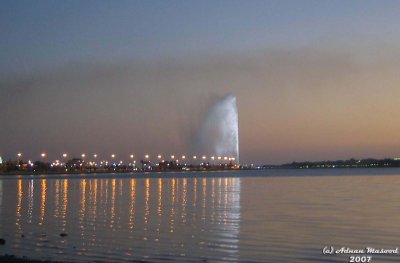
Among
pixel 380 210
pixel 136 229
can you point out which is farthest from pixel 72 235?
pixel 380 210

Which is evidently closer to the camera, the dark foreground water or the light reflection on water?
the dark foreground water

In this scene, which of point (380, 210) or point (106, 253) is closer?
point (106, 253)

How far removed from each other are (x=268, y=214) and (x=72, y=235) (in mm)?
12889

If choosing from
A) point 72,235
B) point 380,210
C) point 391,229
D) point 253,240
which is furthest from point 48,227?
point 380,210

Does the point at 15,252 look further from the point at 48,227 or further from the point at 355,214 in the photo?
the point at 355,214

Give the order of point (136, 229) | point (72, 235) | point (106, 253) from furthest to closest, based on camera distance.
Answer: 1. point (136, 229)
2. point (72, 235)
3. point (106, 253)

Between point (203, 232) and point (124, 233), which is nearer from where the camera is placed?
point (124, 233)

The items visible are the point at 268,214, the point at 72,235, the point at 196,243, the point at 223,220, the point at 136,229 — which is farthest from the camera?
the point at 268,214

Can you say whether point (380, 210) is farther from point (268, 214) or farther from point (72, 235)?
point (72, 235)

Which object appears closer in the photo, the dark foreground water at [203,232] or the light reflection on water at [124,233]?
the dark foreground water at [203,232]

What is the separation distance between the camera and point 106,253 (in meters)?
21.0

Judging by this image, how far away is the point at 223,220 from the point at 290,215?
415 cm

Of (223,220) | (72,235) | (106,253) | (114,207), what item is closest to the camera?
(106,253)

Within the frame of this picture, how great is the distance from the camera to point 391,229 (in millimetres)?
26938
